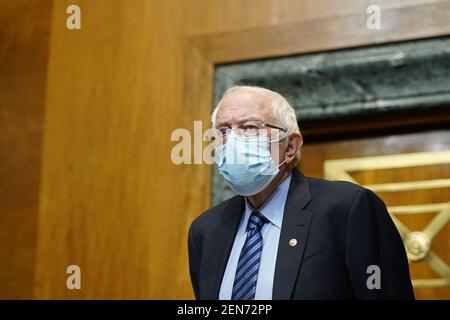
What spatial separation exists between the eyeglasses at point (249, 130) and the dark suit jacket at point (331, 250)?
20 cm

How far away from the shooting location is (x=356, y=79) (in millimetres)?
3531

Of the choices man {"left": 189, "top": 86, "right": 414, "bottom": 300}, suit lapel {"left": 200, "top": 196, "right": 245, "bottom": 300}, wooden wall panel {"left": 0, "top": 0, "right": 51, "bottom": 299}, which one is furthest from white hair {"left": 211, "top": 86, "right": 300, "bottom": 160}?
wooden wall panel {"left": 0, "top": 0, "right": 51, "bottom": 299}

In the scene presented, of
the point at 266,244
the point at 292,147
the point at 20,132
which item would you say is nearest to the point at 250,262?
the point at 266,244

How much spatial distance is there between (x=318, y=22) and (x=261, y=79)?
0.33 meters

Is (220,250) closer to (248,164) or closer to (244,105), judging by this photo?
(248,164)

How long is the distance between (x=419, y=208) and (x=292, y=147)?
1015 mm

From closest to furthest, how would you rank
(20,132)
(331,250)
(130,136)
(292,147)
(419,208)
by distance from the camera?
(331,250) → (292,147) → (419,208) → (130,136) → (20,132)

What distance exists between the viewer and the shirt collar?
2452 mm

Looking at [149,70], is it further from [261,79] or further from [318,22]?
[318,22]

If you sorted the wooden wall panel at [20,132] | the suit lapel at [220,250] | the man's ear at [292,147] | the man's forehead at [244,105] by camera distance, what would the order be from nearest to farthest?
the suit lapel at [220,250], the man's forehead at [244,105], the man's ear at [292,147], the wooden wall panel at [20,132]

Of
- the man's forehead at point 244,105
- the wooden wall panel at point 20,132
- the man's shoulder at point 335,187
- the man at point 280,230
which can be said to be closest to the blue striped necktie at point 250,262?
the man at point 280,230

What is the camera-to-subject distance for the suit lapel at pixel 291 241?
2240mm

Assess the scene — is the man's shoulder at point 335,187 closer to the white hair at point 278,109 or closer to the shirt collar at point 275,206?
the shirt collar at point 275,206
